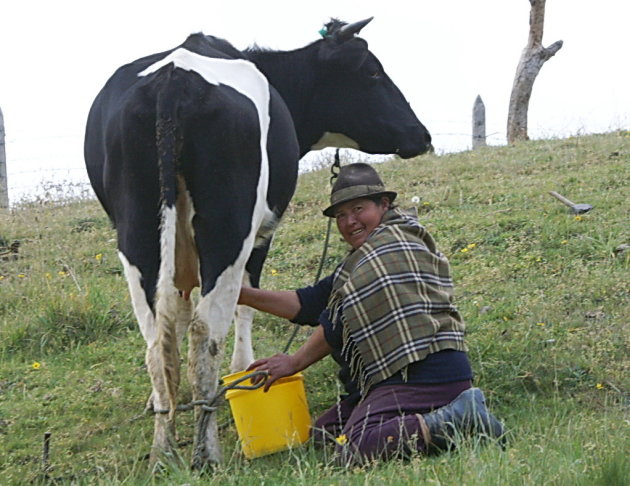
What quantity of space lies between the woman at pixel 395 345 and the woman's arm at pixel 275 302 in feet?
1.44

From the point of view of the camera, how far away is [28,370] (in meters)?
6.20

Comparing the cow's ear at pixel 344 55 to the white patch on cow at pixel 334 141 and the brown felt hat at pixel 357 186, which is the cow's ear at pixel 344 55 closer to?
the white patch on cow at pixel 334 141

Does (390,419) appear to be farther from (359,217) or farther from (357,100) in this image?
(357,100)

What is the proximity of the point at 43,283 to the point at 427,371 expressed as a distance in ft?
14.2

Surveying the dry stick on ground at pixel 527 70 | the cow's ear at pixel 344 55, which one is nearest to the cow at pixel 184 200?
the cow's ear at pixel 344 55

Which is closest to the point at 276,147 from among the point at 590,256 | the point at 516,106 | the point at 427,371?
the point at 427,371

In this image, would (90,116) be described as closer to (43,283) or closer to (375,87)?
(375,87)

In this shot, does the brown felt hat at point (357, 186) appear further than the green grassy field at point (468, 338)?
Yes

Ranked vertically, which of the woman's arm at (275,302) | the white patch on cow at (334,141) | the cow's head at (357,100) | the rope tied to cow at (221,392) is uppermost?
the cow's head at (357,100)

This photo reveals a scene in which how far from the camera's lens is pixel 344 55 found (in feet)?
21.5

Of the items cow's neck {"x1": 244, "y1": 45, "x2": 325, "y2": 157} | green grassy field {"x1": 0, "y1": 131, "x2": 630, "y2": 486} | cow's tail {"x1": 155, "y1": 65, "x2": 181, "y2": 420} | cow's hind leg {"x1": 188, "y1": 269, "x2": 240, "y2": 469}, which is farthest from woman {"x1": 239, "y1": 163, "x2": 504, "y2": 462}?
cow's neck {"x1": 244, "y1": 45, "x2": 325, "y2": 157}

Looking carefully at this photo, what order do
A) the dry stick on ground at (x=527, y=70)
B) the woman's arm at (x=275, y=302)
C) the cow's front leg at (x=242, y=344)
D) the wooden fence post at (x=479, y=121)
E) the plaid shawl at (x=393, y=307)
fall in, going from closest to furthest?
the plaid shawl at (x=393, y=307)
the woman's arm at (x=275, y=302)
the cow's front leg at (x=242, y=344)
the dry stick on ground at (x=527, y=70)
the wooden fence post at (x=479, y=121)

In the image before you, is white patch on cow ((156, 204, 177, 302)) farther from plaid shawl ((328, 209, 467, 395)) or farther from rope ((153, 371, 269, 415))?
plaid shawl ((328, 209, 467, 395))

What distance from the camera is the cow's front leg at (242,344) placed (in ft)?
19.5
